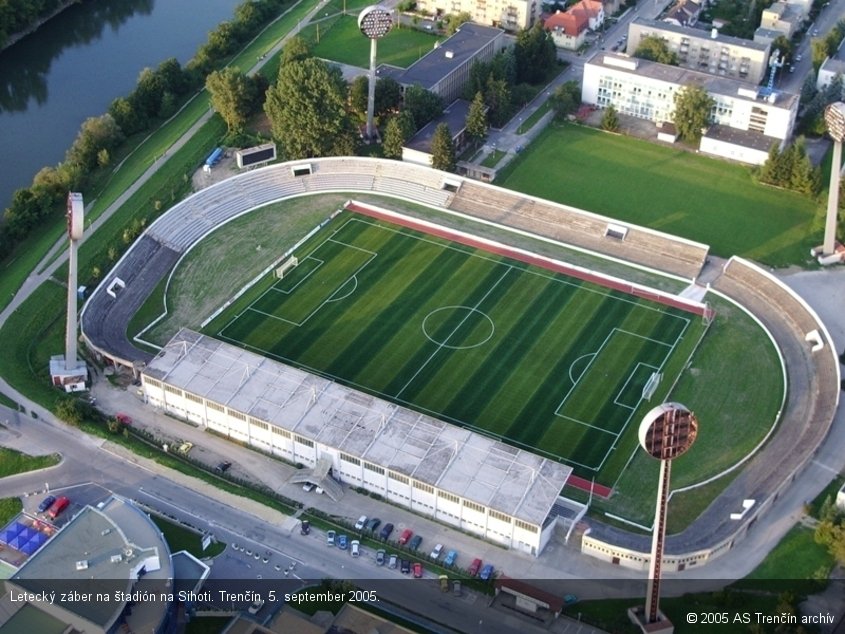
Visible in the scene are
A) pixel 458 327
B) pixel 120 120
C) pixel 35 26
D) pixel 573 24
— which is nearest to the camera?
pixel 458 327

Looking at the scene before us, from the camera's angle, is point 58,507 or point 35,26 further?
point 35,26

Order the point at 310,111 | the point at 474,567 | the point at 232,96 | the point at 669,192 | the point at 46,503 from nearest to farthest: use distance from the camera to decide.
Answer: the point at 474,567
the point at 46,503
the point at 310,111
the point at 669,192
the point at 232,96

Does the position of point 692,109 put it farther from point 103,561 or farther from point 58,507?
point 103,561

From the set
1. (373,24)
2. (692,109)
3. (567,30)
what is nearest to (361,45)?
(567,30)

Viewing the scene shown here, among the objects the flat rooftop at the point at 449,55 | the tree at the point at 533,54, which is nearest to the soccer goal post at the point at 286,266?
the flat rooftop at the point at 449,55

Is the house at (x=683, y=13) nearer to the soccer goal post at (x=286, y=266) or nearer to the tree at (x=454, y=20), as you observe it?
the tree at (x=454, y=20)

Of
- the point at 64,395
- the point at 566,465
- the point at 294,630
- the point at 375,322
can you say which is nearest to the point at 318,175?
the point at 375,322

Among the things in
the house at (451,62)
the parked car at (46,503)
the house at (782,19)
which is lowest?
the house at (782,19)
